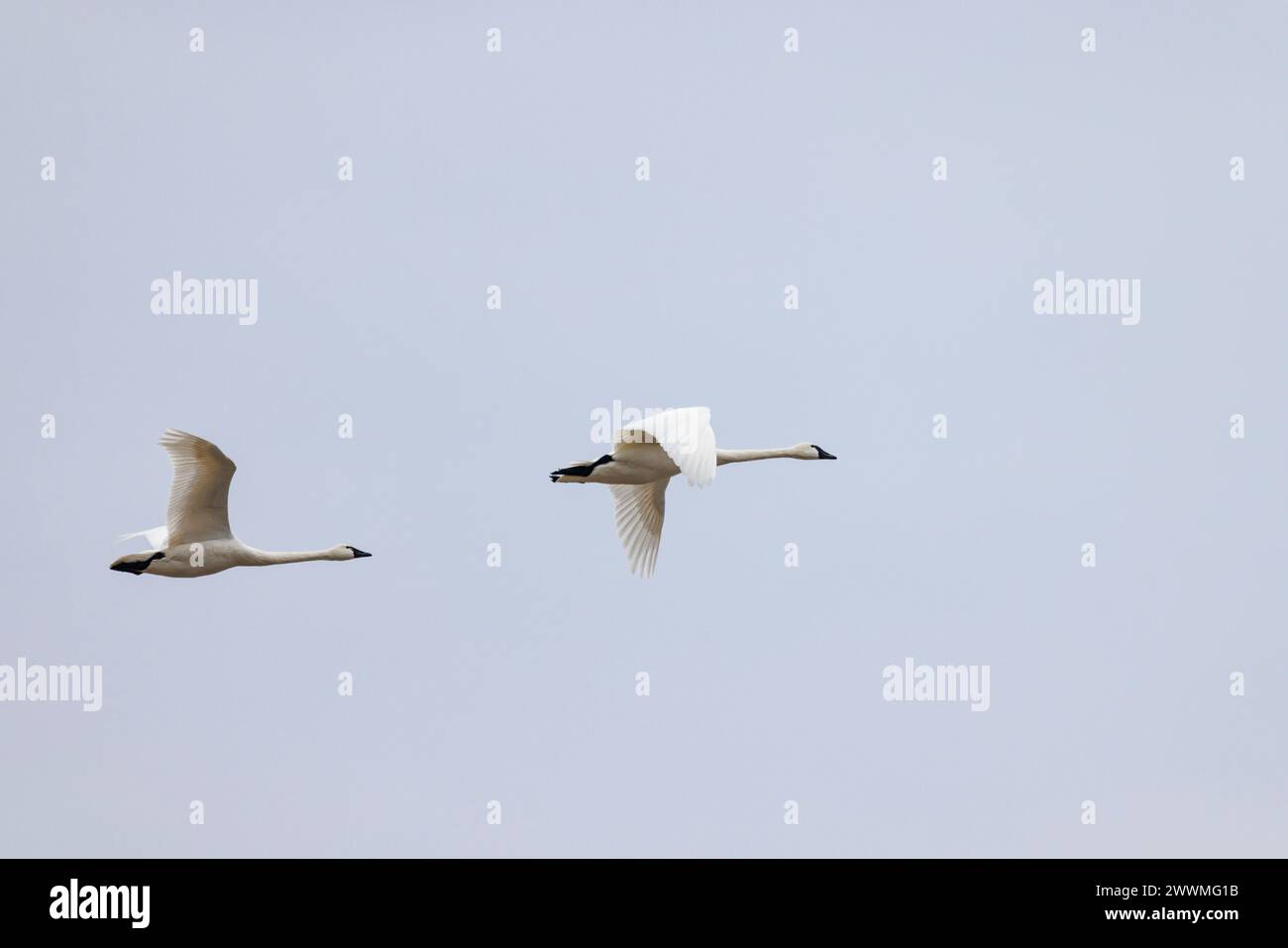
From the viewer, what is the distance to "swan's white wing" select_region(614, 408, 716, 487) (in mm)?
40688

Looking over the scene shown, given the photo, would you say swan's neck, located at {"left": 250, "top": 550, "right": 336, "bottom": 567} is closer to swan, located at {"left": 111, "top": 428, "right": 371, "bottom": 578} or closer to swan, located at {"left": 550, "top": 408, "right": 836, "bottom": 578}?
swan, located at {"left": 111, "top": 428, "right": 371, "bottom": 578}

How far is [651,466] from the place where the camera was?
45.3 m

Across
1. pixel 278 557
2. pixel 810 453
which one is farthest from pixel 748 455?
pixel 278 557

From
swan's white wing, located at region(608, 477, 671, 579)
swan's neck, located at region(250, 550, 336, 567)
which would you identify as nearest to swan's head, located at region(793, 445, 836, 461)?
swan's white wing, located at region(608, 477, 671, 579)

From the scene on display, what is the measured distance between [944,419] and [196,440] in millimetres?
14513

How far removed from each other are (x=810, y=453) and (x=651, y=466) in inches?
149

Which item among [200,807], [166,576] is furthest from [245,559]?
[200,807]

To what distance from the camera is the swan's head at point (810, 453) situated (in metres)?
47.8

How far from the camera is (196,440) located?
140ft

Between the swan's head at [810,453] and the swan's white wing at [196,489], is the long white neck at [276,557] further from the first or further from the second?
the swan's head at [810,453]

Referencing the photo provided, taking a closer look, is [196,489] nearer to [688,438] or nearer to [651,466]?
[651,466]

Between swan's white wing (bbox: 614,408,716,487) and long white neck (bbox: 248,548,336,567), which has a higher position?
swan's white wing (bbox: 614,408,716,487)

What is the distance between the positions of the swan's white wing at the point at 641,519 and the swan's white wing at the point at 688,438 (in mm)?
4252
